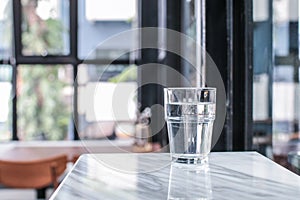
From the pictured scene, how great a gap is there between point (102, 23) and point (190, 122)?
3548 mm

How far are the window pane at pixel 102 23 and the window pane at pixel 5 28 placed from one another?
662 mm

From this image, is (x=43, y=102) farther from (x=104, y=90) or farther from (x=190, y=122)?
(x=190, y=122)

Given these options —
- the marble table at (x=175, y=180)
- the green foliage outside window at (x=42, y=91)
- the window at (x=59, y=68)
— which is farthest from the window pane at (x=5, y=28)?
the marble table at (x=175, y=180)

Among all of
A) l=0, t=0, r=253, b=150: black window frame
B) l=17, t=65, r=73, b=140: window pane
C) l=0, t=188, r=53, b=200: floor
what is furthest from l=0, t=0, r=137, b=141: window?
l=0, t=0, r=253, b=150: black window frame

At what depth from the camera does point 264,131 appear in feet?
5.20

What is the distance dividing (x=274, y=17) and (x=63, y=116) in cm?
Answer: 312

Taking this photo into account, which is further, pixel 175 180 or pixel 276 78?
pixel 276 78

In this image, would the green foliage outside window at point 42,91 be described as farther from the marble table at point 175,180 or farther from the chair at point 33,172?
the marble table at point 175,180

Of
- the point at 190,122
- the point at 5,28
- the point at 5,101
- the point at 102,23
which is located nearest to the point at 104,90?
the point at 102,23

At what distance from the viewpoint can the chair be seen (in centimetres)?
293

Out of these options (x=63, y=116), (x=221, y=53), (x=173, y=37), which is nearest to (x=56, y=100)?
(x=63, y=116)

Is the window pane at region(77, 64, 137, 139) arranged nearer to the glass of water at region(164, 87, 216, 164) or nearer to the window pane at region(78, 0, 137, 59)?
the window pane at region(78, 0, 137, 59)

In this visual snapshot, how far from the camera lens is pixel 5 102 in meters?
4.27

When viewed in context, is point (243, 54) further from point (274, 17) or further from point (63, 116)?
point (63, 116)
